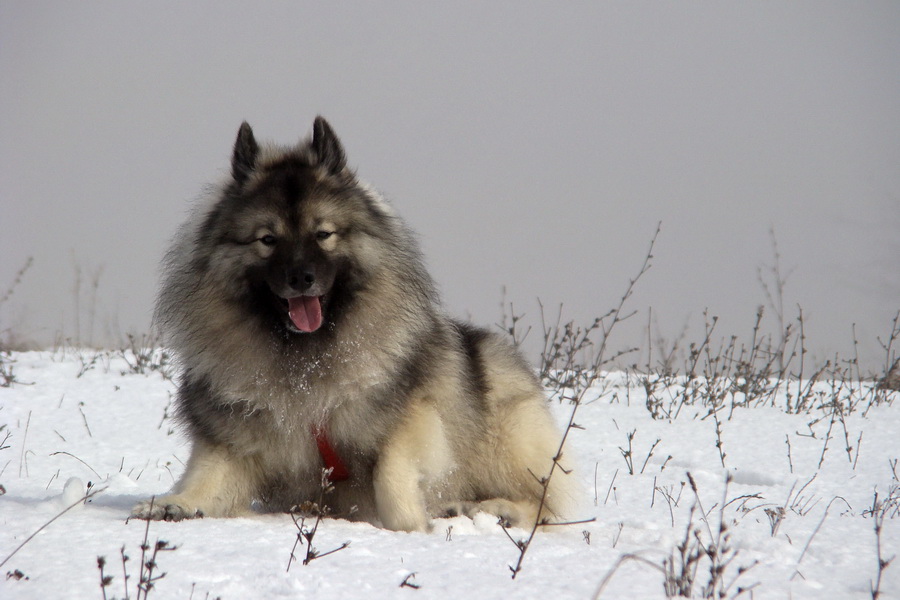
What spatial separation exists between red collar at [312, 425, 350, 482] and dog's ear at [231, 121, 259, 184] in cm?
133

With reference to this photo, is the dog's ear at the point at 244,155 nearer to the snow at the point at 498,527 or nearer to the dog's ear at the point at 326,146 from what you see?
the dog's ear at the point at 326,146

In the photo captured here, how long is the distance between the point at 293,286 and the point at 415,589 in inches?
63.1

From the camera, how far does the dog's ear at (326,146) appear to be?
3.91m

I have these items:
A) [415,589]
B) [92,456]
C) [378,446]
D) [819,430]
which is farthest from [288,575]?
[819,430]

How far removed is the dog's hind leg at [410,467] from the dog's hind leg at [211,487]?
631 mm

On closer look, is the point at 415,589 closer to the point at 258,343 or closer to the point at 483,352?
the point at 258,343

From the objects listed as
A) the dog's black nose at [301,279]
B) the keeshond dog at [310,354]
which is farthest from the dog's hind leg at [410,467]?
the dog's black nose at [301,279]

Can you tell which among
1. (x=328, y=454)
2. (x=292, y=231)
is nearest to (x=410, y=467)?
(x=328, y=454)

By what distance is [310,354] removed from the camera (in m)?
3.69

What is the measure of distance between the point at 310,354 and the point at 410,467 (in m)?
0.73

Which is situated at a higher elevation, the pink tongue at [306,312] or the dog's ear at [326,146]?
the dog's ear at [326,146]

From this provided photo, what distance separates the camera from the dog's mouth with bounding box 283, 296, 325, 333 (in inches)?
142

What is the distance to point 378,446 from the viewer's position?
357cm

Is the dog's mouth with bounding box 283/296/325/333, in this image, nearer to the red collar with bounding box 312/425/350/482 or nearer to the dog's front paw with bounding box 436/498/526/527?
the red collar with bounding box 312/425/350/482
